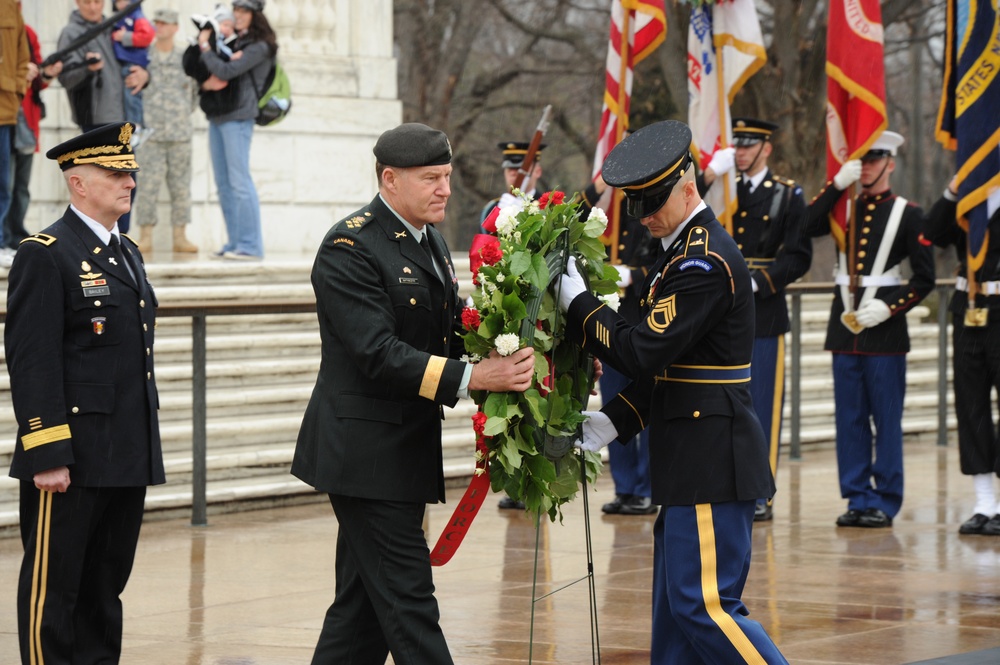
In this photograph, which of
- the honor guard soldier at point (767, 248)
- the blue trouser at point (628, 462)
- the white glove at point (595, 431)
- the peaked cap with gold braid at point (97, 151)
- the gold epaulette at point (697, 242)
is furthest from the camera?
the blue trouser at point (628, 462)

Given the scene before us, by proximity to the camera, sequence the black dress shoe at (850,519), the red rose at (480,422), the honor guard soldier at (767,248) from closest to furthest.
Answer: the red rose at (480,422) < the black dress shoe at (850,519) < the honor guard soldier at (767,248)

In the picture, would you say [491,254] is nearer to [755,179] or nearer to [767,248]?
[767,248]

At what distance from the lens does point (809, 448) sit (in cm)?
1334

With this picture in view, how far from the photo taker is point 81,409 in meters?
5.54

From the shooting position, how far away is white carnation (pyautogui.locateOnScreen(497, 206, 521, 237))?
17.1 ft

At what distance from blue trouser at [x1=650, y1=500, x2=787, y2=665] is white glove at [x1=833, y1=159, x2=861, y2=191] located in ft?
16.0

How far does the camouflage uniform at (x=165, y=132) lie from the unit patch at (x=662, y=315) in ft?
29.7

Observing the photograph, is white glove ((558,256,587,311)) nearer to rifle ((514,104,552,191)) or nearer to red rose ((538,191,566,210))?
red rose ((538,191,566,210))

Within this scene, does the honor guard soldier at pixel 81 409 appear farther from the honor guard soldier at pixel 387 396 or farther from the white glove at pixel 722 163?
the white glove at pixel 722 163

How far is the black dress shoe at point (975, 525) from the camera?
30.5ft

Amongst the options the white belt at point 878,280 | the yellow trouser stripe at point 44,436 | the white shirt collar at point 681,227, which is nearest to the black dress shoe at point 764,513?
the white belt at point 878,280

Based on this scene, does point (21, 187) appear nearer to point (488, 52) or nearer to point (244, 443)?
point (244, 443)

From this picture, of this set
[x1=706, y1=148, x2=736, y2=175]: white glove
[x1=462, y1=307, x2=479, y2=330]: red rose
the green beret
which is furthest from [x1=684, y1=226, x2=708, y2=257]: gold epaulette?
[x1=706, y1=148, x2=736, y2=175]: white glove

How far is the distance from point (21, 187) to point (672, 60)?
12621mm
